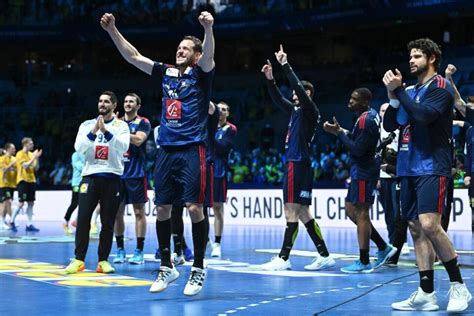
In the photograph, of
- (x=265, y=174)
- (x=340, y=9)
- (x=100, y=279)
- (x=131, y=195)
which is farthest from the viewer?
(x=340, y=9)

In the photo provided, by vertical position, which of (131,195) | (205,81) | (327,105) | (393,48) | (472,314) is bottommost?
(472,314)

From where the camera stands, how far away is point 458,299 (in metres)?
7.43

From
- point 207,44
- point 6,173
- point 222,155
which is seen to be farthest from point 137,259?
point 6,173

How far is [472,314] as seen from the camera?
23.8 feet

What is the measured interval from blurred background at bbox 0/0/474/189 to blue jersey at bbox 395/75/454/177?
19860 mm

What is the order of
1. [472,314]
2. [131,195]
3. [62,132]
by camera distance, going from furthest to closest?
[62,132] → [131,195] → [472,314]

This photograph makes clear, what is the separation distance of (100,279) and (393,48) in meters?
26.6

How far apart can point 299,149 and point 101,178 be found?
2.51m

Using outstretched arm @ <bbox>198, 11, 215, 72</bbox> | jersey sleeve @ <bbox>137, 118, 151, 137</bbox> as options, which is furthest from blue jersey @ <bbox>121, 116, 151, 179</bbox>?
outstretched arm @ <bbox>198, 11, 215, 72</bbox>

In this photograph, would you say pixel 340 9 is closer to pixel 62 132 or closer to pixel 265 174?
pixel 265 174

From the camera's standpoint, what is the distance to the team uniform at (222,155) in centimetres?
1401

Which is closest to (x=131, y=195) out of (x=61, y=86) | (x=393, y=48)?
(x=393, y=48)

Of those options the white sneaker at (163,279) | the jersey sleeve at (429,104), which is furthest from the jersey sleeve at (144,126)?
the jersey sleeve at (429,104)

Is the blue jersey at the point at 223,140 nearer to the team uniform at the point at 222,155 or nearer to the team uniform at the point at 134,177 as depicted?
the team uniform at the point at 222,155
